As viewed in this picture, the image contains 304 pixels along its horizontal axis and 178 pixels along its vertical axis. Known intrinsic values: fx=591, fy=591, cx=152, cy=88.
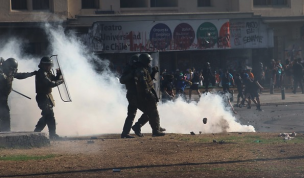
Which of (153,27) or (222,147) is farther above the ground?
(153,27)

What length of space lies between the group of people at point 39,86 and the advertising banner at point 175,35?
16.2 meters

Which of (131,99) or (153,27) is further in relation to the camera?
(153,27)

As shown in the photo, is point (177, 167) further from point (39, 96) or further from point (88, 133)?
point (88, 133)

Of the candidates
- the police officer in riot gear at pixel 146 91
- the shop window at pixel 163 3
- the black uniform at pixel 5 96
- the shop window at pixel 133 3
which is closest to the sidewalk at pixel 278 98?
the shop window at pixel 163 3

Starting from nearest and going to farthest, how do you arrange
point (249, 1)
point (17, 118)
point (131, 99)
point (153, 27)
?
point (131, 99)
point (17, 118)
point (153, 27)
point (249, 1)

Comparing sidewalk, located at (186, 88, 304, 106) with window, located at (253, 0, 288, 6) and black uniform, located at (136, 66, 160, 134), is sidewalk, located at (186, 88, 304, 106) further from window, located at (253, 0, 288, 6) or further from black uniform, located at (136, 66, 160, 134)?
black uniform, located at (136, 66, 160, 134)

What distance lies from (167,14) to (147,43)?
235 centimetres

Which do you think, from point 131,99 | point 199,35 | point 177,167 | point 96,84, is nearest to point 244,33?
point 199,35

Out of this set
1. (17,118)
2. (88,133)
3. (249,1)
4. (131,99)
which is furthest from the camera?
(249,1)

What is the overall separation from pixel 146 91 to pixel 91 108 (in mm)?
3981

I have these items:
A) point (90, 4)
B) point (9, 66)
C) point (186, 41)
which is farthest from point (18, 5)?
point (9, 66)

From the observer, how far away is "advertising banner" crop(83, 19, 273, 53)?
29797 mm

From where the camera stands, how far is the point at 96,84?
15961 millimetres

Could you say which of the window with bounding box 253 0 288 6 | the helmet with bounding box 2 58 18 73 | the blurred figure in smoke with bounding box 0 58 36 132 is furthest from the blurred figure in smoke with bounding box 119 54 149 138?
the window with bounding box 253 0 288 6
